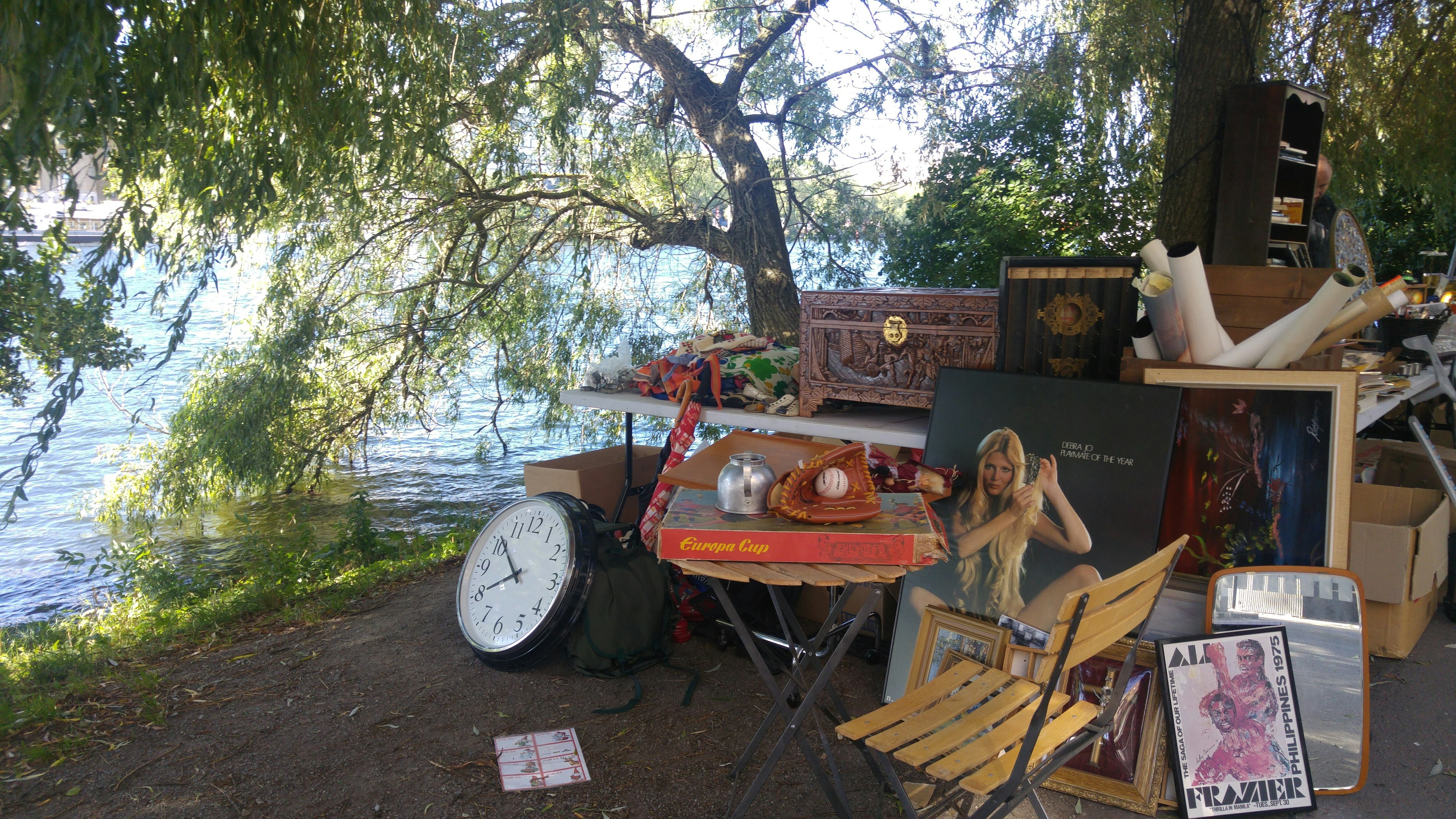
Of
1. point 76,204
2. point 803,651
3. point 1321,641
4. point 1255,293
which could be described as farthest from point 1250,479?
point 76,204

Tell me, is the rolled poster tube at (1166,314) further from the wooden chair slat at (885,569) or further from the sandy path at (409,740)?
the sandy path at (409,740)

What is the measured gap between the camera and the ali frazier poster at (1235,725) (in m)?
2.44

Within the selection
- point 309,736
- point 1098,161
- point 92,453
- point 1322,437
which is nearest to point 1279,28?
point 1098,161

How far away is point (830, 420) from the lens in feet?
11.2

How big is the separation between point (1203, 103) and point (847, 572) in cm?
362

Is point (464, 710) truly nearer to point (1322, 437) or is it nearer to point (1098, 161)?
point (1322, 437)

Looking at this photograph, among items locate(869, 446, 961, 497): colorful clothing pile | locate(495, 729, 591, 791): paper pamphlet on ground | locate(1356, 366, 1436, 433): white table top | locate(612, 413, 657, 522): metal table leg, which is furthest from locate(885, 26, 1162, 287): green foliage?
locate(495, 729, 591, 791): paper pamphlet on ground

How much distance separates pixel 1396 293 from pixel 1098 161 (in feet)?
15.0

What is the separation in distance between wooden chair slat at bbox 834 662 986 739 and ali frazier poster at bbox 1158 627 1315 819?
626mm

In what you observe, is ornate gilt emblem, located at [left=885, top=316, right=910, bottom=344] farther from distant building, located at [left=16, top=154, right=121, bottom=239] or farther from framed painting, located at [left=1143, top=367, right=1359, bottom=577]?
distant building, located at [left=16, top=154, right=121, bottom=239]

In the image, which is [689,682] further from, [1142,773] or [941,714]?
[1142,773]

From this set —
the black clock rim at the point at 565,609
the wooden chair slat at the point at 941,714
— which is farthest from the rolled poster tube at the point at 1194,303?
the black clock rim at the point at 565,609

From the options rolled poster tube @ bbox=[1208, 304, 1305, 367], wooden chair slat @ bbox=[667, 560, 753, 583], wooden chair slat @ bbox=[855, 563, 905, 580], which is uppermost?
rolled poster tube @ bbox=[1208, 304, 1305, 367]

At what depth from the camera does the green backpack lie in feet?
11.0
